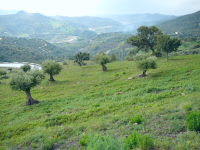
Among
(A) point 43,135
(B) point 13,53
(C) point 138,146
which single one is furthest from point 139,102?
(B) point 13,53

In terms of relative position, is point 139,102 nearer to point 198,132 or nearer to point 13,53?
point 198,132

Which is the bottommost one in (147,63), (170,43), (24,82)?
(24,82)

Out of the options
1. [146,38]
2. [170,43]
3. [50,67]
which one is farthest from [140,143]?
[146,38]

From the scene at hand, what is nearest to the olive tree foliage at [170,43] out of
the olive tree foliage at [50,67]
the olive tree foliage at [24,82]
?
the olive tree foliage at [50,67]

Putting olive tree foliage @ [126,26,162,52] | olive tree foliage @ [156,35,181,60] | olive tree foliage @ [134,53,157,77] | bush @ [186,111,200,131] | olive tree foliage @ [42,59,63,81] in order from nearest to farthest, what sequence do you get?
1. bush @ [186,111,200,131]
2. olive tree foliage @ [134,53,157,77]
3. olive tree foliage @ [42,59,63,81]
4. olive tree foliage @ [156,35,181,60]
5. olive tree foliage @ [126,26,162,52]

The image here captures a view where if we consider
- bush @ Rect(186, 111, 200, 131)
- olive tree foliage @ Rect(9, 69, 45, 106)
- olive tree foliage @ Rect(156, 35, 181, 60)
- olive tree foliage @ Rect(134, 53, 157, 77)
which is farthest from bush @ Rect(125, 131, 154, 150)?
olive tree foliage @ Rect(156, 35, 181, 60)

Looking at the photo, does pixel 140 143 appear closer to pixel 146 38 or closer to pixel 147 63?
pixel 147 63

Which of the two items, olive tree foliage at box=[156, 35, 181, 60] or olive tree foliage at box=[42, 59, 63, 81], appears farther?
olive tree foliage at box=[156, 35, 181, 60]

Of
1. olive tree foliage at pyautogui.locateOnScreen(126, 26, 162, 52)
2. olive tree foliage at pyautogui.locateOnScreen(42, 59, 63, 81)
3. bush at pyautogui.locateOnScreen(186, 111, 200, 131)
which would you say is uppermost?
olive tree foliage at pyautogui.locateOnScreen(126, 26, 162, 52)

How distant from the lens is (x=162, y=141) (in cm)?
550

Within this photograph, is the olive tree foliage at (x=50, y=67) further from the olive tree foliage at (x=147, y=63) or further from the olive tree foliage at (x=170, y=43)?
the olive tree foliage at (x=170, y=43)

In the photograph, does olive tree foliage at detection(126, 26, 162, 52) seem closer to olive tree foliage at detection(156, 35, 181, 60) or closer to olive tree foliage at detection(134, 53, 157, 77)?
olive tree foliage at detection(156, 35, 181, 60)

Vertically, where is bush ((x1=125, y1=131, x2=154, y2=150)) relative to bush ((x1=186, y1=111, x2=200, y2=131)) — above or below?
below

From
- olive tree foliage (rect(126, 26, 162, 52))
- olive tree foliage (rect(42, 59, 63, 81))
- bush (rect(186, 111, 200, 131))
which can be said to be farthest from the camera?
olive tree foliage (rect(126, 26, 162, 52))
